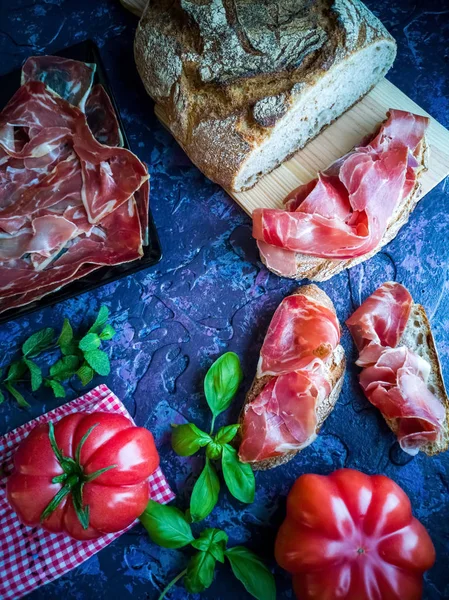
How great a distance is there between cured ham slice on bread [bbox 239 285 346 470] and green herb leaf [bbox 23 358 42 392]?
2.23 ft

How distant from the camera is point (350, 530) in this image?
1.92 meters

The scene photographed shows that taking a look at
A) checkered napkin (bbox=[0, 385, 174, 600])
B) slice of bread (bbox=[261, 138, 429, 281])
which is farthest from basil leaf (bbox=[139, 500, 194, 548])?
slice of bread (bbox=[261, 138, 429, 281])

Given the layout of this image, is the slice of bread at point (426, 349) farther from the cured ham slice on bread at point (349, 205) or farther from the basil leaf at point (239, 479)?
the basil leaf at point (239, 479)

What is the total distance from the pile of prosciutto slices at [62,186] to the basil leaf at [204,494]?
2.38 ft

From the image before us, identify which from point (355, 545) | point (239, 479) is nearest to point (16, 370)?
point (239, 479)

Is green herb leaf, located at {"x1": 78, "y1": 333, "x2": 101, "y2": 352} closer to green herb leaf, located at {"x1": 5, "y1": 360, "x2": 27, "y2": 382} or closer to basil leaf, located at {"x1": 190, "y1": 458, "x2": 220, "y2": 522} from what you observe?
green herb leaf, located at {"x1": 5, "y1": 360, "x2": 27, "y2": 382}

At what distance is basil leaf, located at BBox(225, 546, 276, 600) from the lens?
1.95m

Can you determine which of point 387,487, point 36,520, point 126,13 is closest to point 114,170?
point 126,13

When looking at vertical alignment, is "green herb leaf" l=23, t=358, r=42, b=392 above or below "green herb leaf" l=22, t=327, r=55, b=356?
below

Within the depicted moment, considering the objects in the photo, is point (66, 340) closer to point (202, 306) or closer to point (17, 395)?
point (17, 395)

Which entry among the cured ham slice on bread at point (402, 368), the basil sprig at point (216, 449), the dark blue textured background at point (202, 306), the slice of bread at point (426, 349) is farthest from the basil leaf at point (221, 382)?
the slice of bread at point (426, 349)

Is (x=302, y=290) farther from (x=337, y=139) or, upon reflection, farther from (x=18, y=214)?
(x=18, y=214)

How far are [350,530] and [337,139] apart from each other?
128 cm

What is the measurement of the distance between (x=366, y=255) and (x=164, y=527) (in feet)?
3.58
